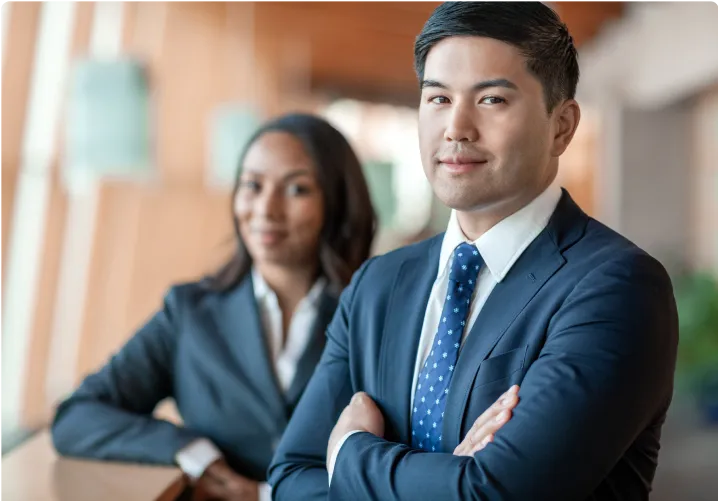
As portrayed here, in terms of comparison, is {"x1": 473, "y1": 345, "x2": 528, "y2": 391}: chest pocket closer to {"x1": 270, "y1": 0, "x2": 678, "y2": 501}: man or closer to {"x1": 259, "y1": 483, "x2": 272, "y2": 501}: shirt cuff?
{"x1": 270, "y1": 0, "x2": 678, "y2": 501}: man

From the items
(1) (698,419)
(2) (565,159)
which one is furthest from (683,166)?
(2) (565,159)

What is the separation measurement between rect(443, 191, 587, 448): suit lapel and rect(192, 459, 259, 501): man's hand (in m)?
0.89

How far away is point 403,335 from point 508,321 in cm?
18

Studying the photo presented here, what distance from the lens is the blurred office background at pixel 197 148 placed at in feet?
10.8

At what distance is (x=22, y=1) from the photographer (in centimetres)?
279

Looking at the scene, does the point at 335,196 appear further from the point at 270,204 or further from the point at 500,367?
the point at 500,367

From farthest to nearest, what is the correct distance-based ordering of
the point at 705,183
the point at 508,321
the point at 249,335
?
the point at 705,183, the point at 249,335, the point at 508,321

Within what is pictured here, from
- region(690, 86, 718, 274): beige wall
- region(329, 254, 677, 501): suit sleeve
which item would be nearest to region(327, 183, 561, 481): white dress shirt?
region(329, 254, 677, 501): suit sleeve

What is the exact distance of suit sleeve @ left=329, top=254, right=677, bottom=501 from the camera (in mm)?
1028

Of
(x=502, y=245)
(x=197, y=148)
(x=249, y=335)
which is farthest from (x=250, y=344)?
(x=197, y=148)

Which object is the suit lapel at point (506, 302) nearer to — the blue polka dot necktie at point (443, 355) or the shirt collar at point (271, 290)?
the blue polka dot necktie at point (443, 355)

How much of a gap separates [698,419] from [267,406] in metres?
0.98

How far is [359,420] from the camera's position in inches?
48.1

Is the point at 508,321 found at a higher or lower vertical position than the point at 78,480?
higher
